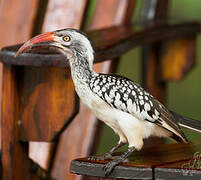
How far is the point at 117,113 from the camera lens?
1.54 m

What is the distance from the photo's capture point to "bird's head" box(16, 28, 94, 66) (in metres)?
1.53

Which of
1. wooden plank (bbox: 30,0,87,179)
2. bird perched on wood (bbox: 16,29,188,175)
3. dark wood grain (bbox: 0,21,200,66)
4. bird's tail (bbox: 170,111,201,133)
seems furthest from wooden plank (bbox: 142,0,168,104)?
bird perched on wood (bbox: 16,29,188,175)

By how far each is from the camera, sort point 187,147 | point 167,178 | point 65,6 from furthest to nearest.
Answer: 1. point 65,6
2. point 187,147
3. point 167,178

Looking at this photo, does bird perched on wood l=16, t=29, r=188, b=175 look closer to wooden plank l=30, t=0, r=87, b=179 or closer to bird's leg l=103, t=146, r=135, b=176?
bird's leg l=103, t=146, r=135, b=176

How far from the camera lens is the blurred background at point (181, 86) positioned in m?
4.25

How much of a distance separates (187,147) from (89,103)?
0.33m

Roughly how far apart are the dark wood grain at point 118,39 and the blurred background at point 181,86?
114 centimetres

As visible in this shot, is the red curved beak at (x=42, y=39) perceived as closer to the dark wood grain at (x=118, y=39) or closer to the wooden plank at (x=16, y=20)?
the dark wood grain at (x=118, y=39)

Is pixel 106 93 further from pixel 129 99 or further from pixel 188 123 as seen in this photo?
pixel 188 123

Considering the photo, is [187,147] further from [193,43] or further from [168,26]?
[193,43]

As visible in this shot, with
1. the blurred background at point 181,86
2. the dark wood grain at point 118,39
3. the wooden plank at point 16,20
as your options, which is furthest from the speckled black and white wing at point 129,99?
the blurred background at point 181,86

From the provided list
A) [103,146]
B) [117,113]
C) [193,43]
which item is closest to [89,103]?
[117,113]

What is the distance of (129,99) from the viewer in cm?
154

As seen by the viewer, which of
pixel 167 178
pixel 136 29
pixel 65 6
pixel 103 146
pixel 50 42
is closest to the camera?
pixel 167 178
